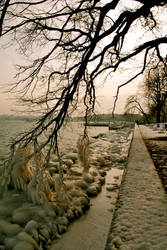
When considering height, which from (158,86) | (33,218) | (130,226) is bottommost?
(33,218)

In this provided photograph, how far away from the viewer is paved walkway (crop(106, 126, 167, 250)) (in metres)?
1.70

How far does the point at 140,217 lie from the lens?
83.2 inches

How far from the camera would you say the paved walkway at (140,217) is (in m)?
1.70

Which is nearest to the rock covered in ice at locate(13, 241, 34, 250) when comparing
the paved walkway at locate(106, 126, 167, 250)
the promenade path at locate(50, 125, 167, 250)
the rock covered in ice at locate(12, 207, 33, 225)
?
the promenade path at locate(50, 125, 167, 250)

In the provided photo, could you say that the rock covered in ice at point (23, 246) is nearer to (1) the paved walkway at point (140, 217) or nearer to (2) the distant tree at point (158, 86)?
(1) the paved walkway at point (140, 217)

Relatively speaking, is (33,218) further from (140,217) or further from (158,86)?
(158,86)

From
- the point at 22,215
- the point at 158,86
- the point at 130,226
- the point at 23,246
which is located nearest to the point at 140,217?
the point at 130,226

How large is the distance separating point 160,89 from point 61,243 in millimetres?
25510

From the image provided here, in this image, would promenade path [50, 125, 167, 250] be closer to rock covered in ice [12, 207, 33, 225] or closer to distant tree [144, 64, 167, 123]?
rock covered in ice [12, 207, 33, 225]

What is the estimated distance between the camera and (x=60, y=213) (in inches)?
98.7

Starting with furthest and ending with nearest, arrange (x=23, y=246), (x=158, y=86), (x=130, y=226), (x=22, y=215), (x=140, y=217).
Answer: (x=158, y=86) → (x=22, y=215) → (x=140, y=217) → (x=130, y=226) → (x=23, y=246)

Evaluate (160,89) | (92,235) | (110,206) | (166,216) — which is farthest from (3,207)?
(160,89)

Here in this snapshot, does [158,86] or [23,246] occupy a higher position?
[158,86]

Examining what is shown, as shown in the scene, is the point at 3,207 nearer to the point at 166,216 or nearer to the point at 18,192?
the point at 18,192
